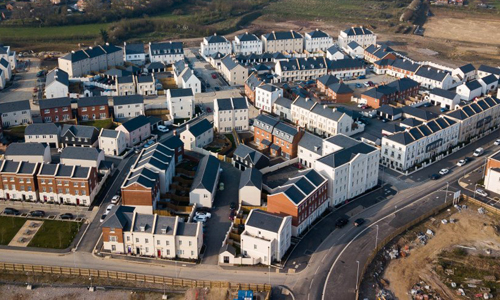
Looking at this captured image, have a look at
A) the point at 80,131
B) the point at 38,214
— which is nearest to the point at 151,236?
the point at 38,214

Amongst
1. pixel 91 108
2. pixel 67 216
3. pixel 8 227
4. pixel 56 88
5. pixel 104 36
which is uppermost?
pixel 104 36

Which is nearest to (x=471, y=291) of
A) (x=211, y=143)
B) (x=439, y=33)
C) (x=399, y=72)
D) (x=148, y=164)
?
(x=148, y=164)

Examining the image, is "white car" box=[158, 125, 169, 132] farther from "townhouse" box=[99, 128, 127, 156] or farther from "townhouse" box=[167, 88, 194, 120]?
"townhouse" box=[99, 128, 127, 156]

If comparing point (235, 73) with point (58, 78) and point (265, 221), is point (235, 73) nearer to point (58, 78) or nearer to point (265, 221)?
point (58, 78)

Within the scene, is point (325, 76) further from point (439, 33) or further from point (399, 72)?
point (439, 33)

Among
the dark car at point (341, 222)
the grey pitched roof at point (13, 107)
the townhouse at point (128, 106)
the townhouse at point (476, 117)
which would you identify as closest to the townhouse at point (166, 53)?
the townhouse at point (128, 106)

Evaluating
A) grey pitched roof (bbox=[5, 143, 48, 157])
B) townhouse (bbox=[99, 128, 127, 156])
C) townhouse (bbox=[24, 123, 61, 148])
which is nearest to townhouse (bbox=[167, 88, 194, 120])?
townhouse (bbox=[99, 128, 127, 156])
